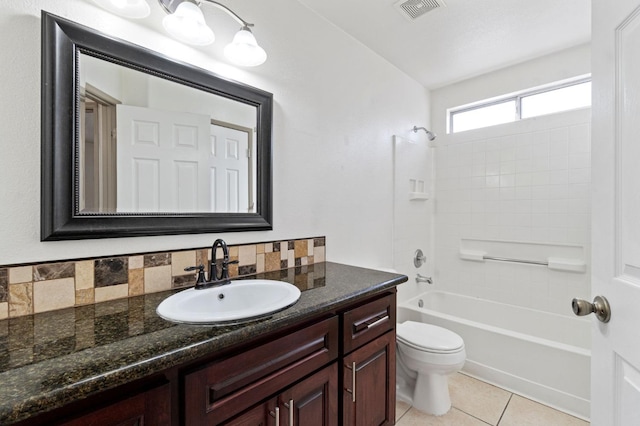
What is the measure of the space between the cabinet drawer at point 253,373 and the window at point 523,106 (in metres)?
2.65

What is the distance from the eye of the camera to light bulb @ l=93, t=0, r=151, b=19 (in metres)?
1.06

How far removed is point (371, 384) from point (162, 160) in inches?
52.6

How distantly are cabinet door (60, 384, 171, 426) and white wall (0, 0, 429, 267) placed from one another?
632 millimetres

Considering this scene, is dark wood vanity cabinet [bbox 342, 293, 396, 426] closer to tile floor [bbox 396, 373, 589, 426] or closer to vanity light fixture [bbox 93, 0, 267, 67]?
tile floor [bbox 396, 373, 589, 426]

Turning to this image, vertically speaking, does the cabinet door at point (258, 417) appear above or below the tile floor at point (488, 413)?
above

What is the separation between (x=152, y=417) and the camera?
680 mm

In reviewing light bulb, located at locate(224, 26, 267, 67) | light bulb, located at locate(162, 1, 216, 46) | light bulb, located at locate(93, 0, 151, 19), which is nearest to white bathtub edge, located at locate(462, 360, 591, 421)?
light bulb, located at locate(224, 26, 267, 67)

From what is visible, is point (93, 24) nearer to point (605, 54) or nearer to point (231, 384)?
point (231, 384)

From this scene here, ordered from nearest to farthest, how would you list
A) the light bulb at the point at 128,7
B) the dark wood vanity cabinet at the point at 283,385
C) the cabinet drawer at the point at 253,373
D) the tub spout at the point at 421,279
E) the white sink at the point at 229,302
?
the dark wood vanity cabinet at the point at 283,385, the cabinet drawer at the point at 253,373, the white sink at the point at 229,302, the light bulb at the point at 128,7, the tub spout at the point at 421,279

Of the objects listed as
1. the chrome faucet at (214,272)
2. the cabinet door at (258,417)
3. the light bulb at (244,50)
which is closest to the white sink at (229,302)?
the chrome faucet at (214,272)

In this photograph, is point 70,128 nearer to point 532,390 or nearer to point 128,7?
point 128,7

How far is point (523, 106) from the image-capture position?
2621mm

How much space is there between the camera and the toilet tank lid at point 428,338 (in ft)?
5.79

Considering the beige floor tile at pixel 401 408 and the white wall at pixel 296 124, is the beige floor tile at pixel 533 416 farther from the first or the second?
the white wall at pixel 296 124
